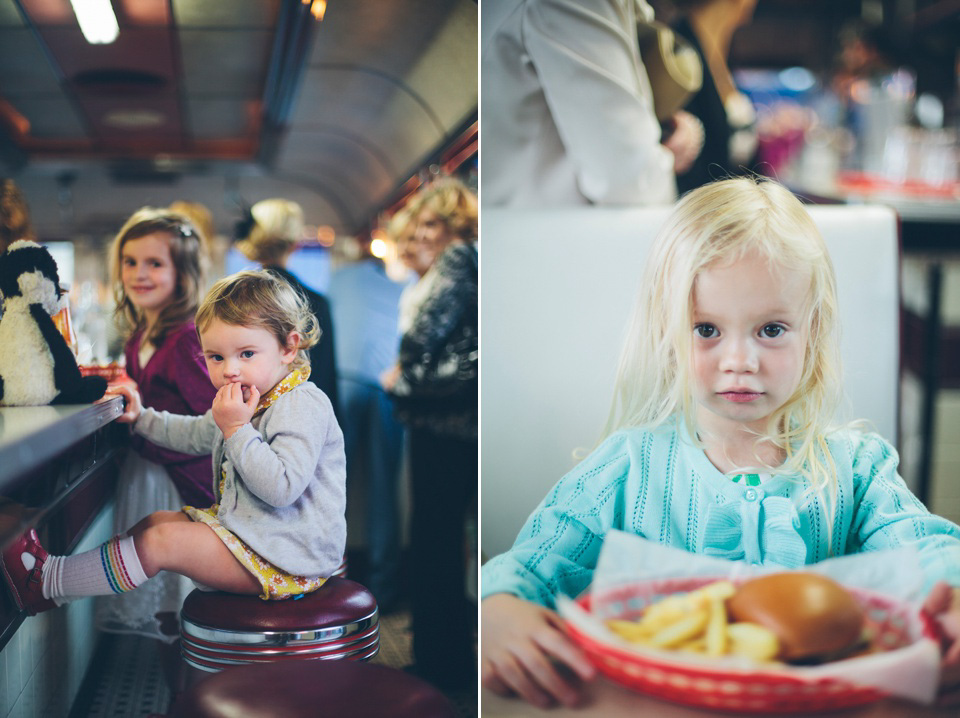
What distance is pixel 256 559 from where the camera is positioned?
1274 mm

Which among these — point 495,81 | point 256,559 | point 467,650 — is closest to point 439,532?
point 467,650

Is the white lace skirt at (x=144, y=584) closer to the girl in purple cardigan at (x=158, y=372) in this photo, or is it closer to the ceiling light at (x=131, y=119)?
the girl in purple cardigan at (x=158, y=372)

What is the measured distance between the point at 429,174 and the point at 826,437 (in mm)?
985

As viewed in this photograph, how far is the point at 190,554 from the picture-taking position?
1.28 meters

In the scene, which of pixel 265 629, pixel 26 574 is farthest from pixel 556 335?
pixel 26 574

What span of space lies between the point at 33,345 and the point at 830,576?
1246 mm

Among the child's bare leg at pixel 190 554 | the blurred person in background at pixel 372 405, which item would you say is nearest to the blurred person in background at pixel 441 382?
the blurred person in background at pixel 372 405

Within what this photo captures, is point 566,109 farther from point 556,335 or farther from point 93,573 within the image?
point 93,573

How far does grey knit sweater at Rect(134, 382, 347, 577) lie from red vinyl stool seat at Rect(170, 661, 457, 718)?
171 millimetres

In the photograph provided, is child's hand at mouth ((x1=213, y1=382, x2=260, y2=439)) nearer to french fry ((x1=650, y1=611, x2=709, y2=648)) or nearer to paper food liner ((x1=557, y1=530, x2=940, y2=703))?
paper food liner ((x1=557, y1=530, x2=940, y2=703))

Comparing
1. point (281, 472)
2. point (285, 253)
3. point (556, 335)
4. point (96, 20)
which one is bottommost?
point (281, 472)

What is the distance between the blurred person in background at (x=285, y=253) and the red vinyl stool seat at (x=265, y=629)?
0.31m

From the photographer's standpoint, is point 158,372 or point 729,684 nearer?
point 729,684

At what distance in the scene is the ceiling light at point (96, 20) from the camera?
1.32 metres
